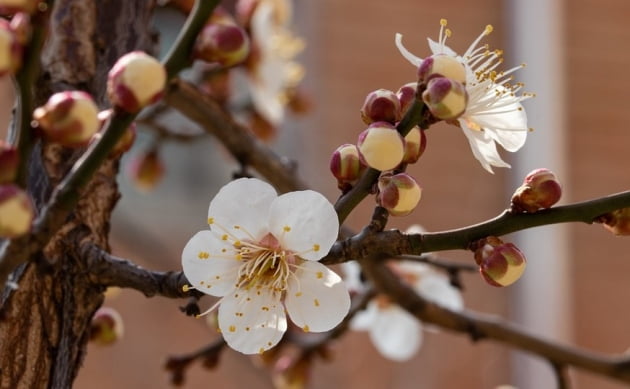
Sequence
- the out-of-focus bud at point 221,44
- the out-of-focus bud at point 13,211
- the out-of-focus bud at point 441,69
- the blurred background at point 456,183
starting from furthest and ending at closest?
the blurred background at point 456,183 → the out-of-focus bud at point 221,44 → the out-of-focus bud at point 441,69 → the out-of-focus bud at point 13,211

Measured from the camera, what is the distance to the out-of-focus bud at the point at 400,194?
682 mm

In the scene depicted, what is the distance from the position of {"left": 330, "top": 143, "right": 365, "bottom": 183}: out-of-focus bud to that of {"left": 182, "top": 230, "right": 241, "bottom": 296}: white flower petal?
0.10m

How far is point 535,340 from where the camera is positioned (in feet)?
4.18

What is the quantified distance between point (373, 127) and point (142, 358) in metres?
2.46

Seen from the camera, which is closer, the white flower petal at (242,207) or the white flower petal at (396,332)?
the white flower petal at (242,207)

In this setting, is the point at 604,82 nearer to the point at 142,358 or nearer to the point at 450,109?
the point at 142,358

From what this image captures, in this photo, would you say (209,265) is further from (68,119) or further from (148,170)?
(148,170)

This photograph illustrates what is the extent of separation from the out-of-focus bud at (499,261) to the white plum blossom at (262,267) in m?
0.09

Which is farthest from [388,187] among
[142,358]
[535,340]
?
[142,358]

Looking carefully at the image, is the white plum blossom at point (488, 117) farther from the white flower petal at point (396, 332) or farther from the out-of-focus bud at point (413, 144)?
the white flower petal at point (396, 332)

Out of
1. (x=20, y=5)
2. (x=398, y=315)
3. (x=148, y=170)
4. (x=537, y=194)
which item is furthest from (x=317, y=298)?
(x=148, y=170)

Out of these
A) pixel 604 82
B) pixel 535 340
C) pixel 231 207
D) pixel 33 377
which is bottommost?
pixel 604 82

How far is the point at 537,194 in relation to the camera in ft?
2.28

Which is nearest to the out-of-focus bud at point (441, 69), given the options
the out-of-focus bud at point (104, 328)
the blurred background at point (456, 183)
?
the out-of-focus bud at point (104, 328)
